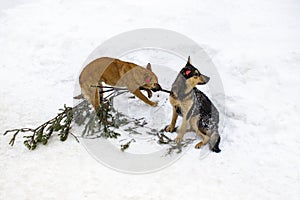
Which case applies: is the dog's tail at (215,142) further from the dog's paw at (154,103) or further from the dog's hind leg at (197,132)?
the dog's paw at (154,103)

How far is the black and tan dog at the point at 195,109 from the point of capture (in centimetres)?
153

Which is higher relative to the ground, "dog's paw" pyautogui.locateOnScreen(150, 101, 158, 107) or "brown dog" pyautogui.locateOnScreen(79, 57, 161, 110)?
"brown dog" pyautogui.locateOnScreen(79, 57, 161, 110)

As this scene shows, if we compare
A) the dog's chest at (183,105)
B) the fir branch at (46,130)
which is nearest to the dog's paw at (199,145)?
the dog's chest at (183,105)

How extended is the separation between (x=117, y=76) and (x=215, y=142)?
1.73ft

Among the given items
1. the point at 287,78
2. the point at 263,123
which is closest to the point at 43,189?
the point at 263,123

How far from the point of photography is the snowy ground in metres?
1.46

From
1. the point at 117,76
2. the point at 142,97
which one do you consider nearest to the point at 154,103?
the point at 142,97

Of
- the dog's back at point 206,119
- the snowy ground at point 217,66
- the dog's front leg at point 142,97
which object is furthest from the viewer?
the dog's front leg at point 142,97

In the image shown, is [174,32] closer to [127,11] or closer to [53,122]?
[127,11]

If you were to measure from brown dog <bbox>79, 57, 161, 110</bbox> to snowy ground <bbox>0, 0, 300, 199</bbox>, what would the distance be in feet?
0.95

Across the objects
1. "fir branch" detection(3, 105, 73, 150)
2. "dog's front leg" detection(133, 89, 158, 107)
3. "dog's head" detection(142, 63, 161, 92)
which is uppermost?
"dog's head" detection(142, 63, 161, 92)

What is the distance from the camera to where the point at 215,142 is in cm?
158

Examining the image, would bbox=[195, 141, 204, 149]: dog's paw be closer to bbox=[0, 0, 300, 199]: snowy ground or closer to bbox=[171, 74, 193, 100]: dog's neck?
bbox=[0, 0, 300, 199]: snowy ground

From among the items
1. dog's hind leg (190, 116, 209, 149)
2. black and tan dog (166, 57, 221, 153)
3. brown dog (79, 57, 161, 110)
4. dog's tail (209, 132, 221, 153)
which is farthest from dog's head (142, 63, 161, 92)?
dog's tail (209, 132, 221, 153)
